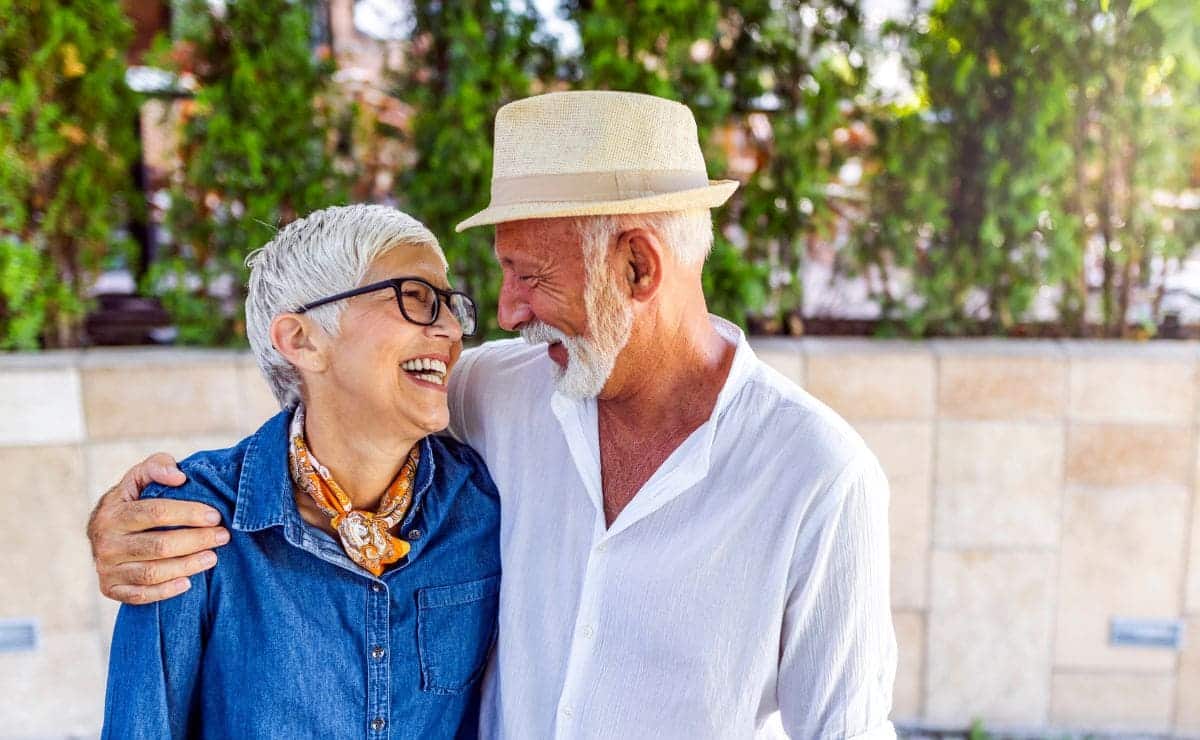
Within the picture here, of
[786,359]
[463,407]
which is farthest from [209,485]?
[786,359]

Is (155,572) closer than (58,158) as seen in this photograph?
Yes

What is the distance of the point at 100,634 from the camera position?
331 centimetres

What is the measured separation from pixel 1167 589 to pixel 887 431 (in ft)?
3.69

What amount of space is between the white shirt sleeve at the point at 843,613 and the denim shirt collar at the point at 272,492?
71cm

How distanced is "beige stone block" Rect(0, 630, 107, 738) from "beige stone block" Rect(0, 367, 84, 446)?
686 mm

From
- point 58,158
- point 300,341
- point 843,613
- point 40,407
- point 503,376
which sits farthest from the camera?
point 58,158

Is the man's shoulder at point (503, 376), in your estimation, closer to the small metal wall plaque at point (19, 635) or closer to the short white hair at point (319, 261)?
the short white hair at point (319, 261)

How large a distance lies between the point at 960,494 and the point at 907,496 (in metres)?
0.18

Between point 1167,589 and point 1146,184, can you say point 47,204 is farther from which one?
point 1167,589

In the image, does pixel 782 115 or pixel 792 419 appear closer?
pixel 792 419

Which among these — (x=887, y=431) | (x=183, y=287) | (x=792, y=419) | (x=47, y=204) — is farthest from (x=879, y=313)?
(x=47, y=204)

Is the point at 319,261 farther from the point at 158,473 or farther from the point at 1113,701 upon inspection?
the point at 1113,701

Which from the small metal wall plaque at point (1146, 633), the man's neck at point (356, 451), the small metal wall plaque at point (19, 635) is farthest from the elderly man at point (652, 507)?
the small metal wall plaque at point (1146, 633)

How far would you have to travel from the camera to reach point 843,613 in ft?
5.14
